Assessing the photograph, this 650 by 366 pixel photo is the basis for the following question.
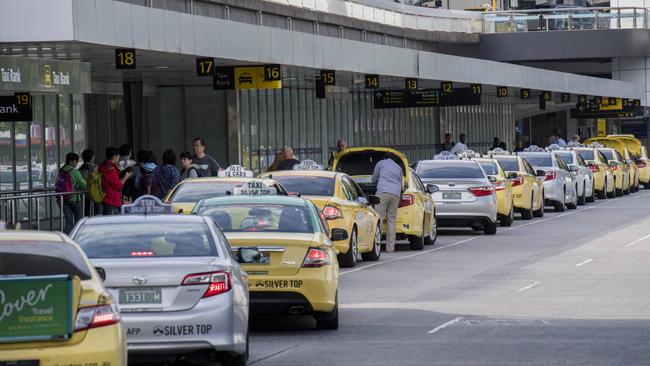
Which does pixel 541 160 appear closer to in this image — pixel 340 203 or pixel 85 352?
pixel 340 203

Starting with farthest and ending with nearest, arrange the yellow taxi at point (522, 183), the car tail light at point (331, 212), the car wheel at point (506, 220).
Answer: the yellow taxi at point (522, 183)
the car wheel at point (506, 220)
the car tail light at point (331, 212)

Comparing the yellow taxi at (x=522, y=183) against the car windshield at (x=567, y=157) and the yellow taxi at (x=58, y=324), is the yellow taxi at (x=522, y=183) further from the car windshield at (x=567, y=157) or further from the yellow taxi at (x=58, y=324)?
the yellow taxi at (x=58, y=324)

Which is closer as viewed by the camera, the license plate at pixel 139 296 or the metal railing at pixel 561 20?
the license plate at pixel 139 296

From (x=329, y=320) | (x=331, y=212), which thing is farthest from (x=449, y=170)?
(x=329, y=320)

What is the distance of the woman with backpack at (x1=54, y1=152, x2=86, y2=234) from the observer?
2528cm

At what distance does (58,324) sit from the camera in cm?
945

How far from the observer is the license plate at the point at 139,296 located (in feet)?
39.0

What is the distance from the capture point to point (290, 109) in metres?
47.7

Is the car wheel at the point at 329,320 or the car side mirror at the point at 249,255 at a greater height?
the car side mirror at the point at 249,255

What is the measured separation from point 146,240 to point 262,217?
11.9 ft

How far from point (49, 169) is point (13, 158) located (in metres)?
1.32

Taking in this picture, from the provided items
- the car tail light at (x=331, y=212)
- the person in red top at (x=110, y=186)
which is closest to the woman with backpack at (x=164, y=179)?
the person in red top at (x=110, y=186)

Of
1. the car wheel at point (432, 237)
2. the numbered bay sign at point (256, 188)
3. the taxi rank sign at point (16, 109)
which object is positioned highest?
the taxi rank sign at point (16, 109)

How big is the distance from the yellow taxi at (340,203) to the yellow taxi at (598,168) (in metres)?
24.8
